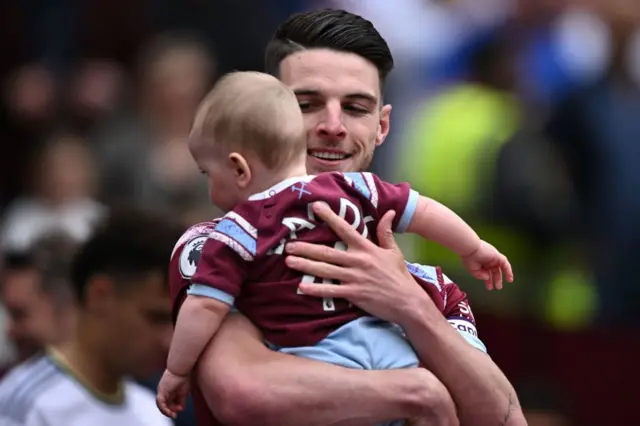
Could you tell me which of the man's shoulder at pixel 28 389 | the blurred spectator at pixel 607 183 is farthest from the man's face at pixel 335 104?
the blurred spectator at pixel 607 183

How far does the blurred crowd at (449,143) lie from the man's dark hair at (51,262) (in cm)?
1

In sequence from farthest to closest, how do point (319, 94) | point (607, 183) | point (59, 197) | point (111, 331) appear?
point (59, 197), point (607, 183), point (111, 331), point (319, 94)

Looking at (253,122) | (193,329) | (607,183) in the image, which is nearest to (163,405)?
(193,329)

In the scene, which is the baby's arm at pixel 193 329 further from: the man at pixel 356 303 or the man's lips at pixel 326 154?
the man's lips at pixel 326 154

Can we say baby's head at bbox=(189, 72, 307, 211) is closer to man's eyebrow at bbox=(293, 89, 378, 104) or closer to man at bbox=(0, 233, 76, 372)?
man's eyebrow at bbox=(293, 89, 378, 104)

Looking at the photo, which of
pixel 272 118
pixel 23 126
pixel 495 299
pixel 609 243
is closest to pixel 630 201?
pixel 609 243

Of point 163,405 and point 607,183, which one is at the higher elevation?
point 163,405

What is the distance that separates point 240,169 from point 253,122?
12 cm

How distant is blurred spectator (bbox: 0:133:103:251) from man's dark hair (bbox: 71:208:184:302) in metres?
2.99

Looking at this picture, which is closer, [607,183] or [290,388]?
[290,388]

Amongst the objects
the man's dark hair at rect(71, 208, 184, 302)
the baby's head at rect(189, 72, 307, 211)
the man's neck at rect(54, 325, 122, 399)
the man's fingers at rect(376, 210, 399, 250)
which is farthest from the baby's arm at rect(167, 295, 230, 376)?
the man's neck at rect(54, 325, 122, 399)

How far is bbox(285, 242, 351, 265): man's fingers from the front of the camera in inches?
132

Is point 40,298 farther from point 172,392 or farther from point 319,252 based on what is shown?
point 319,252

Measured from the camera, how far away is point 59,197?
29.4 feet
